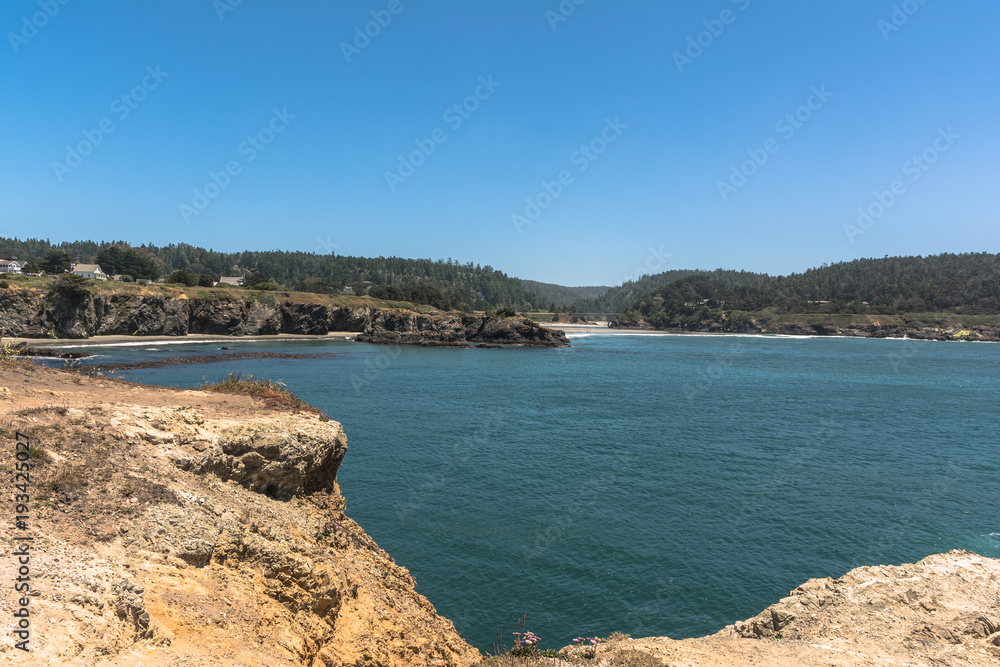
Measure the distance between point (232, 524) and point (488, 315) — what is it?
425ft

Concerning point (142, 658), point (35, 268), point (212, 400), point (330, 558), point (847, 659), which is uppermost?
point (35, 268)

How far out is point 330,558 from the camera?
11438 mm

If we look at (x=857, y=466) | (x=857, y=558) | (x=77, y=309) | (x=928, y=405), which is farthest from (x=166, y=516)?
(x=77, y=309)

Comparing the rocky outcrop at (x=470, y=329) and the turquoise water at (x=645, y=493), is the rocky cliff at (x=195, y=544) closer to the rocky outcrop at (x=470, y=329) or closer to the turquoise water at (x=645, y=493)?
the turquoise water at (x=645, y=493)

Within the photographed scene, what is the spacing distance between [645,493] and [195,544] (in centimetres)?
2033

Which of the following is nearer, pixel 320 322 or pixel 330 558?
pixel 330 558

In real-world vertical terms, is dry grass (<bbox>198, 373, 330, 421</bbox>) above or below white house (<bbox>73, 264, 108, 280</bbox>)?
below

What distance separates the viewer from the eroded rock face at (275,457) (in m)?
11.8

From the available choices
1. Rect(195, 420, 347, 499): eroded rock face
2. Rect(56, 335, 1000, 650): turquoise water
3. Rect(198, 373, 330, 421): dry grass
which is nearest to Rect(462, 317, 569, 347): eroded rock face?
Rect(56, 335, 1000, 650): turquoise water

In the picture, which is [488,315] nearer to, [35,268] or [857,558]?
[35,268]

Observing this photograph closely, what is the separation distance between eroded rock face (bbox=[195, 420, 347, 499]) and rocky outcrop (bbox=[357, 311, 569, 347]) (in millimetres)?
113091

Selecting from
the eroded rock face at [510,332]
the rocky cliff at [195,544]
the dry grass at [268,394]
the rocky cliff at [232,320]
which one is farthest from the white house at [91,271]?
the rocky cliff at [195,544]

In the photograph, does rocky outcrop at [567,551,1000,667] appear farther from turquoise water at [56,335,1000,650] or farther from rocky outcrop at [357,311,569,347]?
rocky outcrop at [357,311,569,347]

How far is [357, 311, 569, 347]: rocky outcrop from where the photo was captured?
130000mm
